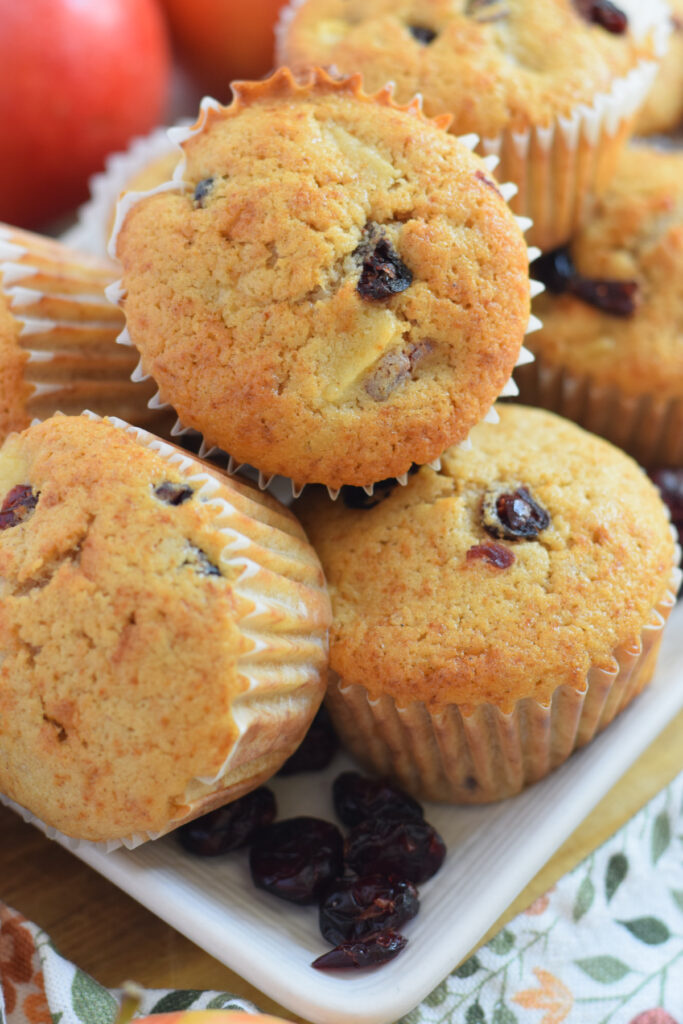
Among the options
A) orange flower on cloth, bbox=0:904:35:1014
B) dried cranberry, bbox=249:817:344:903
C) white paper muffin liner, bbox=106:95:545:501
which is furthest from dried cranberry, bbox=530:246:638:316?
orange flower on cloth, bbox=0:904:35:1014

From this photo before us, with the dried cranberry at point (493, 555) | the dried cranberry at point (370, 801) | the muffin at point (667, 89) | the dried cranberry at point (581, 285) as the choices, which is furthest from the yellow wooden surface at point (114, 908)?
the muffin at point (667, 89)

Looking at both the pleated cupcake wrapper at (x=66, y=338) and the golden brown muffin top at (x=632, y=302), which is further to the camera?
the golden brown muffin top at (x=632, y=302)

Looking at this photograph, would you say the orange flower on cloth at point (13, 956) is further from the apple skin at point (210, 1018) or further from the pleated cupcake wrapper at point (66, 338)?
the pleated cupcake wrapper at point (66, 338)

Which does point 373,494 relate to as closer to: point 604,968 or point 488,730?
point 488,730

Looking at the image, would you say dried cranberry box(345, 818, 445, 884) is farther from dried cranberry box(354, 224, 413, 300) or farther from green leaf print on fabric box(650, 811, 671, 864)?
dried cranberry box(354, 224, 413, 300)

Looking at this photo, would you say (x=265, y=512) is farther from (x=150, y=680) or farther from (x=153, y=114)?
(x=153, y=114)

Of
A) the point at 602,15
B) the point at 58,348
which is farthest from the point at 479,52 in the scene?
the point at 58,348
